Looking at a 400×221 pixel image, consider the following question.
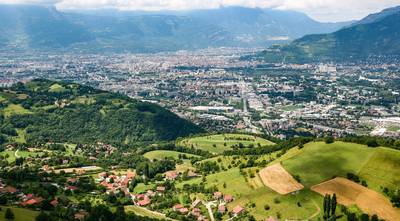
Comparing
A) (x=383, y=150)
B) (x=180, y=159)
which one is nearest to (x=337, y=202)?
(x=383, y=150)

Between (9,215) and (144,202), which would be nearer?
(9,215)

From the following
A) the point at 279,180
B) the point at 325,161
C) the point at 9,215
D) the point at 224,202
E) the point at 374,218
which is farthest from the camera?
the point at 325,161

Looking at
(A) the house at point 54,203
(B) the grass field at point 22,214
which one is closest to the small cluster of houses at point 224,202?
(A) the house at point 54,203

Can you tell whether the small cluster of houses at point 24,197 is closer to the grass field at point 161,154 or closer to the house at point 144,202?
the house at point 144,202

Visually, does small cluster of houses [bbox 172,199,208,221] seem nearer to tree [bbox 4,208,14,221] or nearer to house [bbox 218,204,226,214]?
house [bbox 218,204,226,214]

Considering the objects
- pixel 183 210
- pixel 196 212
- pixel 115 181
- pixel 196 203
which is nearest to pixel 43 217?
pixel 183 210

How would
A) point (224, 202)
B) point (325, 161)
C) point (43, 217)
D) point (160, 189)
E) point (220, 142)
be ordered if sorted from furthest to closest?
point (220, 142) → point (160, 189) → point (325, 161) → point (224, 202) → point (43, 217)

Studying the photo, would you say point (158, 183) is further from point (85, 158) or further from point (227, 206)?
point (85, 158)

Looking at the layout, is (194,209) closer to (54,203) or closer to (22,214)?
(54,203)
